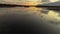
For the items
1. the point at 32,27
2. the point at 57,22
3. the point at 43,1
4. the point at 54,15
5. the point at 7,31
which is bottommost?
the point at 7,31

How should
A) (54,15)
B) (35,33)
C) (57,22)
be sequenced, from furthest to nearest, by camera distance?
1. (54,15)
2. (57,22)
3. (35,33)

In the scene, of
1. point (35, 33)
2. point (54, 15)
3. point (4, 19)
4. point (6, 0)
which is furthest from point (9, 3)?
point (35, 33)

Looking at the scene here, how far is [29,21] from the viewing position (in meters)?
1.01

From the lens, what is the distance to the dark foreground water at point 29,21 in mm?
848

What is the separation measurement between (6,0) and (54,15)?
1.93 feet

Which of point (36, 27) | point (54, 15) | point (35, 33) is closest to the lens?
point (35, 33)

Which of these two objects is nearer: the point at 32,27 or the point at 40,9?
the point at 32,27

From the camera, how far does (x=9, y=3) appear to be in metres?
1.32

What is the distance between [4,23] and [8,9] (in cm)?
32

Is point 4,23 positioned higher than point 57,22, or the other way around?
point 57,22

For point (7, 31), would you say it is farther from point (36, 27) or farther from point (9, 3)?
point (9, 3)

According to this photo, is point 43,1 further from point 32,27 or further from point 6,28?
point 6,28

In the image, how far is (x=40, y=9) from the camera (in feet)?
4.22

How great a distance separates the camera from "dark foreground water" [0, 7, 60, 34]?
0.85m
